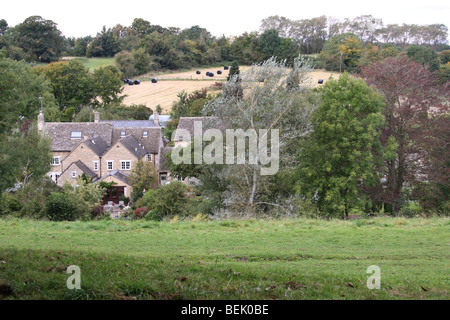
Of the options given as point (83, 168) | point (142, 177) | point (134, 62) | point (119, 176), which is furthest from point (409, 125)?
point (134, 62)

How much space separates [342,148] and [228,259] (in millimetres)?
20920

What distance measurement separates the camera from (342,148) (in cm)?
3033

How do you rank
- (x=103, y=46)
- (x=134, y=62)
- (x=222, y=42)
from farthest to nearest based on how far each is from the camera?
(x=103, y=46) → (x=222, y=42) → (x=134, y=62)

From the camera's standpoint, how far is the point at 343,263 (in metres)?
10.9

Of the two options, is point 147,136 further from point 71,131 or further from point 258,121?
point 258,121

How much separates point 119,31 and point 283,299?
134514 millimetres

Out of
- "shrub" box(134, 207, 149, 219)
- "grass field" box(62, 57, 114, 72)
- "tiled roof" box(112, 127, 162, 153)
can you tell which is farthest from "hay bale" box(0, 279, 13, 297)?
"grass field" box(62, 57, 114, 72)

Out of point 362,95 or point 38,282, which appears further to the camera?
point 362,95

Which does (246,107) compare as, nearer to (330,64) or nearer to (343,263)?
(343,263)

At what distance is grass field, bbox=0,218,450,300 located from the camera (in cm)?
743

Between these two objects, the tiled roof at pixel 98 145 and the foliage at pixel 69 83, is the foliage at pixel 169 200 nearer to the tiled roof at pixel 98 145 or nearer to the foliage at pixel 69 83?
the tiled roof at pixel 98 145

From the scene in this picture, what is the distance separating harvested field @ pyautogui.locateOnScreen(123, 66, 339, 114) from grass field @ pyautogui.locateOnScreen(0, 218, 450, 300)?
71.3 m
